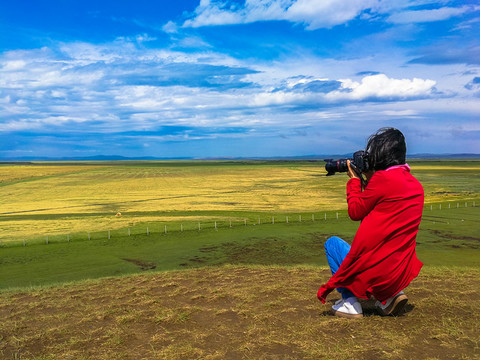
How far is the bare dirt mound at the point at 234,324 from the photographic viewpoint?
521 cm

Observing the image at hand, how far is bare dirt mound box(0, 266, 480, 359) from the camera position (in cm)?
521

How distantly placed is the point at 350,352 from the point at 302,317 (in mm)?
1385

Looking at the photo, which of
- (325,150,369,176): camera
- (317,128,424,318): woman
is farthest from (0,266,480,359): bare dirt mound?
(325,150,369,176): camera

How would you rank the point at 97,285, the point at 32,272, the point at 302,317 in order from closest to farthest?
the point at 302,317 → the point at 97,285 → the point at 32,272

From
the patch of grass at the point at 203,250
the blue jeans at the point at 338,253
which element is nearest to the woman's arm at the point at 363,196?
the blue jeans at the point at 338,253

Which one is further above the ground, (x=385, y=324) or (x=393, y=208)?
(x=393, y=208)

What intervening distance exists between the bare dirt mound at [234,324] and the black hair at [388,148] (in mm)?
2425

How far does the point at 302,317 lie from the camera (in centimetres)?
633

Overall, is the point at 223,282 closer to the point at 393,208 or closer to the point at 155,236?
the point at 393,208

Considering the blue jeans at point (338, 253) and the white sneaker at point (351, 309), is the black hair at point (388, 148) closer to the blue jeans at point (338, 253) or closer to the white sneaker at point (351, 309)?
the blue jeans at point (338, 253)

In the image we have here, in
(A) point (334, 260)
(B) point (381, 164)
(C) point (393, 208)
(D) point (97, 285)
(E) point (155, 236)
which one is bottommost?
(E) point (155, 236)

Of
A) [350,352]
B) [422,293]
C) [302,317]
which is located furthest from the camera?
[422,293]

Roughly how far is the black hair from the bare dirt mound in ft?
7.96

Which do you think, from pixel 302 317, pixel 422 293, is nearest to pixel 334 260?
pixel 302 317
